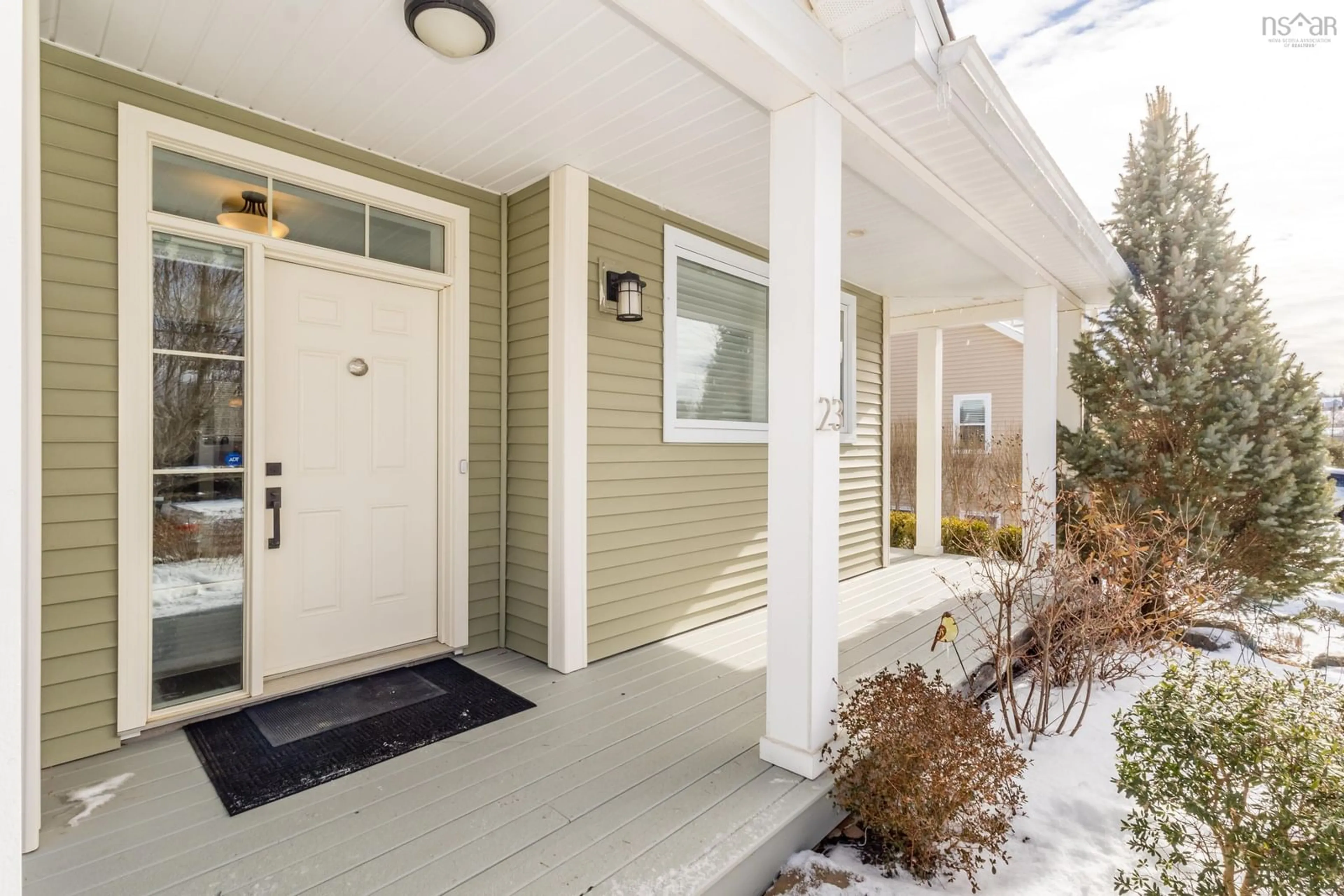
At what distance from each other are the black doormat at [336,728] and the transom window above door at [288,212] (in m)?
2.12

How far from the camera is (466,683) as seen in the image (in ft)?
10.2

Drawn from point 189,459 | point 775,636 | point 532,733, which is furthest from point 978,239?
point 189,459

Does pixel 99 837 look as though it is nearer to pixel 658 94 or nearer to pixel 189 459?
pixel 189 459

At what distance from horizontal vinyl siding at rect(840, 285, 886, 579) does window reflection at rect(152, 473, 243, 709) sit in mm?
4469

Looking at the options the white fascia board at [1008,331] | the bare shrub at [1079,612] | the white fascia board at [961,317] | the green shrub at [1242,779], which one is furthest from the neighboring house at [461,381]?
the white fascia board at [1008,331]

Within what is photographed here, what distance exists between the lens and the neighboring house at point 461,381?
2.09 m

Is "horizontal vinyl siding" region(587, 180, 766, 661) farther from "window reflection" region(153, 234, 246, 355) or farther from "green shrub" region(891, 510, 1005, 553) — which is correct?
"green shrub" region(891, 510, 1005, 553)

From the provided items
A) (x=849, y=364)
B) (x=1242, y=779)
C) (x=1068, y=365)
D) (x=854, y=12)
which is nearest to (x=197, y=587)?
(x=854, y=12)

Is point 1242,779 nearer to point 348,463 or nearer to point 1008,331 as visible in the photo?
point 348,463

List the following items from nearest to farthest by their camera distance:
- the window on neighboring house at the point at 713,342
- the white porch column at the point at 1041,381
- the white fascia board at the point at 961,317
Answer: the window on neighboring house at the point at 713,342 → the white porch column at the point at 1041,381 → the white fascia board at the point at 961,317

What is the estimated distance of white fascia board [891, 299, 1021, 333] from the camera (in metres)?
6.42

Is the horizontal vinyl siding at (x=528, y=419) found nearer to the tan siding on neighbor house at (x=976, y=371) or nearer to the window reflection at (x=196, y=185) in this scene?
the window reflection at (x=196, y=185)

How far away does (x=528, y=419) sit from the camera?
3500mm

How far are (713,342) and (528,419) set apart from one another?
1436 millimetres
